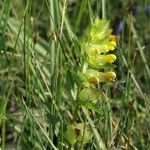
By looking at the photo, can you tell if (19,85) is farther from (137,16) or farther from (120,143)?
(137,16)

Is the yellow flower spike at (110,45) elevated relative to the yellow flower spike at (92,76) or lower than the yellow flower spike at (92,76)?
elevated

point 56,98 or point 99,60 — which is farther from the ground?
point 99,60

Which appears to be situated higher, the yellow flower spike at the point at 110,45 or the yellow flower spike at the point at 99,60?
the yellow flower spike at the point at 110,45

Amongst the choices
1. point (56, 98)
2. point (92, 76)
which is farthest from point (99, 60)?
point (56, 98)

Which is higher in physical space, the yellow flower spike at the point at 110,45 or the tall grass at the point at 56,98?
the yellow flower spike at the point at 110,45

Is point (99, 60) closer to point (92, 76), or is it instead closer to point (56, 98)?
point (92, 76)

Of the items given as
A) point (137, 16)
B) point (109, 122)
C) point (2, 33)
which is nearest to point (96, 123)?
point (109, 122)

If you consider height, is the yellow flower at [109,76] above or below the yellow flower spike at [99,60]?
below

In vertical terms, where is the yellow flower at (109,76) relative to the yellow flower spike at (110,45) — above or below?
below

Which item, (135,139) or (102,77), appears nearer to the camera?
(102,77)

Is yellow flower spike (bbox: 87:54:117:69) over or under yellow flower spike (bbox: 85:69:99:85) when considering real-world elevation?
over

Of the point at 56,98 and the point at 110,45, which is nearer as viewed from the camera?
the point at 110,45
